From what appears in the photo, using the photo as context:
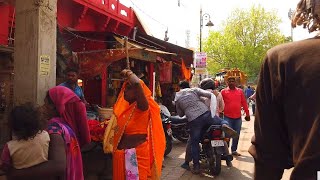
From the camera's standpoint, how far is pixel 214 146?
6371mm

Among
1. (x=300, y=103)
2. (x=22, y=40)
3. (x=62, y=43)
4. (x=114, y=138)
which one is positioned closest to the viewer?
(x=300, y=103)

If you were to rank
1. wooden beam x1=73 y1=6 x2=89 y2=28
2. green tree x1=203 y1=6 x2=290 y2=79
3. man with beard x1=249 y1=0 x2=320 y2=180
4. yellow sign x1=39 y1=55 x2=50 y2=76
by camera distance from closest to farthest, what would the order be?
man with beard x1=249 y1=0 x2=320 y2=180
yellow sign x1=39 y1=55 x2=50 y2=76
wooden beam x1=73 y1=6 x2=89 y2=28
green tree x1=203 y1=6 x2=290 y2=79

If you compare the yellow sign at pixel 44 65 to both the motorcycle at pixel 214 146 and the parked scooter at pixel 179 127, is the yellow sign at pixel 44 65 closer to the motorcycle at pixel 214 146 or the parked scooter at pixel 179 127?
the motorcycle at pixel 214 146

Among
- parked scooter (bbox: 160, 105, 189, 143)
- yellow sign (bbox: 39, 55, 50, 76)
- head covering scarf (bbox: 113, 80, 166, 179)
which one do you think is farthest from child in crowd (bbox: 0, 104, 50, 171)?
parked scooter (bbox: 160, 105, 189, 143)

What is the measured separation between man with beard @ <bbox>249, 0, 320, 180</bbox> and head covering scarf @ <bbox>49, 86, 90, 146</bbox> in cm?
203

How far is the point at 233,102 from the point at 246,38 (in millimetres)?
33389

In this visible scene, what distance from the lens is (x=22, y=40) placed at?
383 cm

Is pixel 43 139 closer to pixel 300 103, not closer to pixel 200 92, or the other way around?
pixel 300 103

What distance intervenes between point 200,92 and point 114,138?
2.82 metres

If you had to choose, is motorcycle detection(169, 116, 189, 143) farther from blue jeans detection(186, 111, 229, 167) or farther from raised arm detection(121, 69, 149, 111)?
raised arm detection(121, 69, 149, 111)

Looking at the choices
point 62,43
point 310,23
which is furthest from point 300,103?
point 62,43

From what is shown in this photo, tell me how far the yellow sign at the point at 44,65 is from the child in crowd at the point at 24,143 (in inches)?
49.1

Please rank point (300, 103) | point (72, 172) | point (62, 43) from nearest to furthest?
point (300, 103)
point (72, 172)
point (62, 43)

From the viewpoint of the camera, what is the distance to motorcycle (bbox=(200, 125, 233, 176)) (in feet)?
→ 20.9
